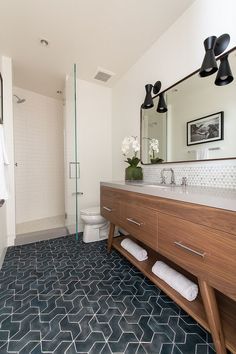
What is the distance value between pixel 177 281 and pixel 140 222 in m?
0.47

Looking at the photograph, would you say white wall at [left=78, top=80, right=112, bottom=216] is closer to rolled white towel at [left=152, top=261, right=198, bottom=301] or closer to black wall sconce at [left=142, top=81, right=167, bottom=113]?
black wall sconce at [left=142, top=81, right=167, bottom=113]

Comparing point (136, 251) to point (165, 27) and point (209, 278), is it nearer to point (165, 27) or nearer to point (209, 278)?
point (209, 278)

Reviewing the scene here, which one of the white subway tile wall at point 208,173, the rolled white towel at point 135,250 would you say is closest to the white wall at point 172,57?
the white subway tile wall at point 208,173

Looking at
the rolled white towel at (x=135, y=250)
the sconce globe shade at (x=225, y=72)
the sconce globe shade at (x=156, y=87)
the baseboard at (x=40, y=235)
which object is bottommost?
the baseboard at (x=40, y=235)

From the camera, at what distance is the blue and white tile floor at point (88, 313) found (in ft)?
3.18

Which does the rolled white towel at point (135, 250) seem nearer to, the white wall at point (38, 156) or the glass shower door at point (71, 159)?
the glass shower door at point (71, 159)

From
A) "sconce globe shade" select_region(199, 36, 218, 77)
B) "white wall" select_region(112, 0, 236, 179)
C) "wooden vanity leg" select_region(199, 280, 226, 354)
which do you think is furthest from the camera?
"white wall" select_region(112, 0, 236, 179)

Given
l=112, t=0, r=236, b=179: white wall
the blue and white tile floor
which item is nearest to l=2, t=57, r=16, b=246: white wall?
the blue and white tile floor

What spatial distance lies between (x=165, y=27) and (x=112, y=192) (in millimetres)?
1786

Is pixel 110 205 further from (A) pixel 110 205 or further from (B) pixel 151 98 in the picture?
(B) pixel 151 98

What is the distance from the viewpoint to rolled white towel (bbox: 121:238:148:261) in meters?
1.61

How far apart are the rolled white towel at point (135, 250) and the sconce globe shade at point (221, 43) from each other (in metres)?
1.76

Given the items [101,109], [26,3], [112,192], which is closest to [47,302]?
[112,192]

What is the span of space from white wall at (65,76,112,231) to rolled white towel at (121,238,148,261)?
1.07 meters
